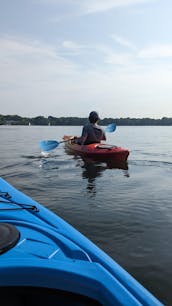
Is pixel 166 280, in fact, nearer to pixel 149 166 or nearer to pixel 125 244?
pixel 125 244

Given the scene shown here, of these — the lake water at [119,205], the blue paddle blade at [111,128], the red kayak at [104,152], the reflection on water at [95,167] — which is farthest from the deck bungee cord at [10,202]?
the blue paddle blade at [111,128]

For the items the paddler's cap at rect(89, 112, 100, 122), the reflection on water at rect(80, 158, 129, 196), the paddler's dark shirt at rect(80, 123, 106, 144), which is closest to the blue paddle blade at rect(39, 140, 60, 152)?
the paddler's dark shirt at rect(80, 123, 106, 144)

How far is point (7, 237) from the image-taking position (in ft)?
8.72

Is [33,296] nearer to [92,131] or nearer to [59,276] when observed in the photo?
[59,276]

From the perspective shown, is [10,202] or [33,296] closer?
[33,296]

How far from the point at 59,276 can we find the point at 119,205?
389cm

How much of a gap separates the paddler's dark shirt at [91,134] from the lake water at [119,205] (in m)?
1.01

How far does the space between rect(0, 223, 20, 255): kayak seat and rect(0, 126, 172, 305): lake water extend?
1437 mm

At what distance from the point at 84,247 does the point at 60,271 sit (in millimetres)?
608

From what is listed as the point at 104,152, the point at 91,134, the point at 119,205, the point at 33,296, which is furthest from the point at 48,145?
the point at 33,296

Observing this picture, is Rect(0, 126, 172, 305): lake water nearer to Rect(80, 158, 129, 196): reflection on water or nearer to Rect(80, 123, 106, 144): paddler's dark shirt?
A: Rect(80, 158, 129, 196): reflection on water

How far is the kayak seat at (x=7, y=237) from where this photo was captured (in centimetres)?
251

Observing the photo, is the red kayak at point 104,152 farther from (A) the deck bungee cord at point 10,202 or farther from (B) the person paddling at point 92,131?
(A) the deck bungee cord at point 10,202

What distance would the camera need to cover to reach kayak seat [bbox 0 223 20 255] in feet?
8.24
